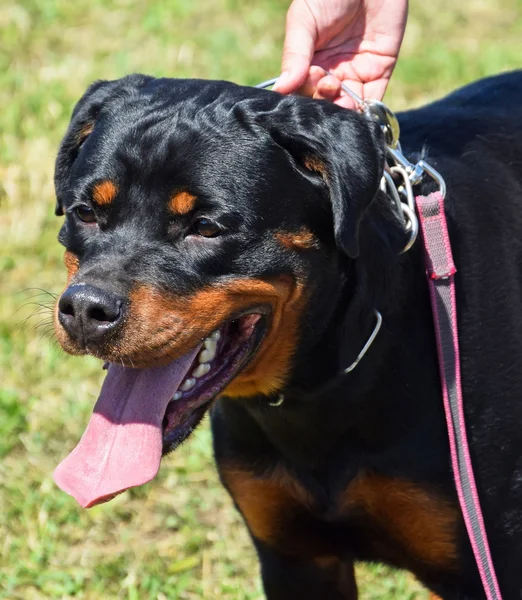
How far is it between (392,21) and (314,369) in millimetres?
1428

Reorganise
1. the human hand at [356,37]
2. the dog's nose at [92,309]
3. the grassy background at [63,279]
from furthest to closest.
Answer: the grassy background at [63,279], the human hand at [356,37], the dog's nose at [92,309]

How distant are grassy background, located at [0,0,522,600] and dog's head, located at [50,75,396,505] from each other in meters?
0.54

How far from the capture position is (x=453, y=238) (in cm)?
352

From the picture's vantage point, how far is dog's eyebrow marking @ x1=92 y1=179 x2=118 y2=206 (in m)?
3.19

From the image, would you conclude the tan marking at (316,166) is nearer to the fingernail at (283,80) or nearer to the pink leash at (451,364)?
the pink leash at (451,364)

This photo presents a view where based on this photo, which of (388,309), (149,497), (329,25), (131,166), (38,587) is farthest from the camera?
(149,497)

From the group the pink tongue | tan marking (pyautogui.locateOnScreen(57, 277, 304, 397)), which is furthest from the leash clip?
the pink tongue

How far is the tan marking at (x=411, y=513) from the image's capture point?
3.42 m

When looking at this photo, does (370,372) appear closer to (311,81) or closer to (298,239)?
(298,239)

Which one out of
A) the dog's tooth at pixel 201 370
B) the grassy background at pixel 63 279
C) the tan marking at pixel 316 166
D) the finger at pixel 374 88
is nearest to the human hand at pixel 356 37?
the finger at pixel 374 88

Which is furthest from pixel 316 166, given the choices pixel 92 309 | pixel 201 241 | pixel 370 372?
pixel 92 309

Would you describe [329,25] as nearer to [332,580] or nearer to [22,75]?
[332,580]

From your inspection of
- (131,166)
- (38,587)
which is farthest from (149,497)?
(131,166)

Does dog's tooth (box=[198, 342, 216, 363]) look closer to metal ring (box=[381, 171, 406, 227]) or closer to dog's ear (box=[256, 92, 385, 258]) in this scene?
dog's ear (box=[256, 92, 385, 258])
